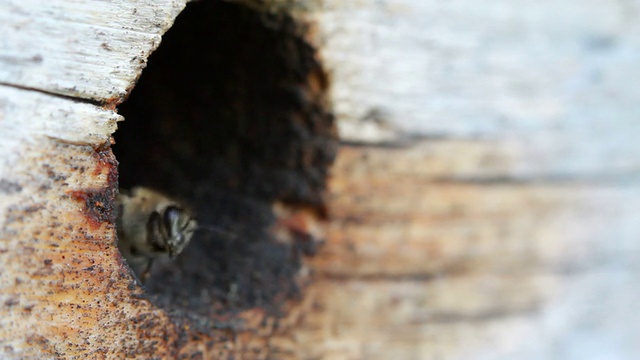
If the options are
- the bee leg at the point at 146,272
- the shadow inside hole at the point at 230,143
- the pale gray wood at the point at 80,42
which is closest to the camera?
the pale gray wood at the point at 80,42

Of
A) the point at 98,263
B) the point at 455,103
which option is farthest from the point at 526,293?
the point at 98,263

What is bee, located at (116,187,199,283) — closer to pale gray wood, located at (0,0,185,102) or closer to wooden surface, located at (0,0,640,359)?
wooden surface, located at (0,0,640,359)

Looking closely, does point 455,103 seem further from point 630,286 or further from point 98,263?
point 98,263

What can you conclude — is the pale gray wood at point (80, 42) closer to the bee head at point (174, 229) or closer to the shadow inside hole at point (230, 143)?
the shadow inside hole at point (230, 143)

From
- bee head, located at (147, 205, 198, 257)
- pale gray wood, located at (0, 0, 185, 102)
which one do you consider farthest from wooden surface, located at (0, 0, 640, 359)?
bee head, located at (147, 205, 198, 257)

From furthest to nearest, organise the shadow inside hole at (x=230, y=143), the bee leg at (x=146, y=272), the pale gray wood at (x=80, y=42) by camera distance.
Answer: the bee leg at (x=146, y=272) < the shadow inside hole at (x=230, y=143) < the pale gray wood at (x=80, y=42)

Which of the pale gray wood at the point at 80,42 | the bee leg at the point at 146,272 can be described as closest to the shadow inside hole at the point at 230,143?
the bee leg at the point at 146,272

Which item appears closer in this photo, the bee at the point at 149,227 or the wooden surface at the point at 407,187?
the wooden surface at the point at 407,187
